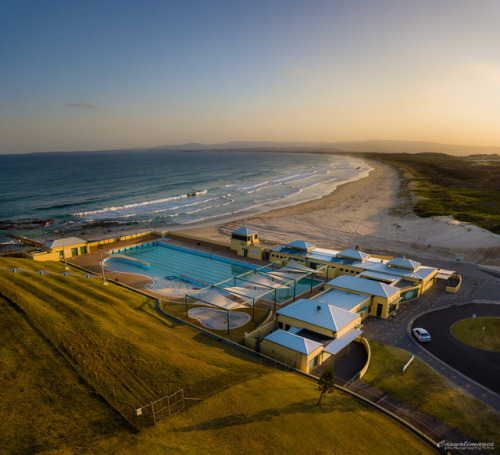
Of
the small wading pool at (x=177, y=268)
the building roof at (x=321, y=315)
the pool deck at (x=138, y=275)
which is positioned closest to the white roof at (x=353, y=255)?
the small wading pool at (x=177, y=268)

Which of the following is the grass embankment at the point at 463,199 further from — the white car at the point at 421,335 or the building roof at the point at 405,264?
the white car at the point at 421,335

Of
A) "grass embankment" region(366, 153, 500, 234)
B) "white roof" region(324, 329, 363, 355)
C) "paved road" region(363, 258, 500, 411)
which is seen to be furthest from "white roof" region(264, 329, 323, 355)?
"grass embankment" region(366, 153, 500, 234)

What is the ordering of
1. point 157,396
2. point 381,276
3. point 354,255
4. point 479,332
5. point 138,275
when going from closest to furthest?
point 157,396 < point 479,332 < point 381,276 < point 354,255 < point 138,275

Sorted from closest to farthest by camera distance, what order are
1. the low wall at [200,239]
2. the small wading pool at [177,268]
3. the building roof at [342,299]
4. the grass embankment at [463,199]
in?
1. the building roof at [342,299]
2. the small wading pool at [177,268]
3. the low wall at [200,239]
4. the grass embankment at [463,199]

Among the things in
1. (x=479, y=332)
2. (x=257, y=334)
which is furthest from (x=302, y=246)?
(x=479, y=332)

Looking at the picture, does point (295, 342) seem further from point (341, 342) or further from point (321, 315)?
point (321, 315)

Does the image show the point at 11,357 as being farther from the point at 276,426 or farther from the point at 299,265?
the point at 299,265
